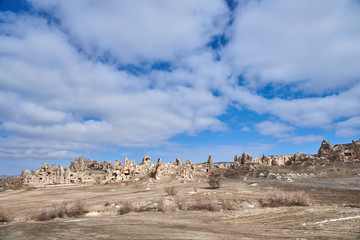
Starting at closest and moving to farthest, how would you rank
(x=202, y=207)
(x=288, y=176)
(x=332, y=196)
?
(x=202, y=207), (x=332, y=196), (x=288, y=176)

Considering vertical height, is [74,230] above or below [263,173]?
below

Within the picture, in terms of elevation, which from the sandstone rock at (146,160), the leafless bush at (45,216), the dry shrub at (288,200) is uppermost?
the sandstone rock at (146,160)

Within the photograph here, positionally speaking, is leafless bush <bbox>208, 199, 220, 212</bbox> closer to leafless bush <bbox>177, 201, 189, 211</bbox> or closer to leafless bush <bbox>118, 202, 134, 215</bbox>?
leafless bush <bbox>177, 201, 189, 211</bbox>

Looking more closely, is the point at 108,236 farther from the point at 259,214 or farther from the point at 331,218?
the point at 331,218

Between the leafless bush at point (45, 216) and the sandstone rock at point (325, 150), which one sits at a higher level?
the sandstone rock at point (325, 150)

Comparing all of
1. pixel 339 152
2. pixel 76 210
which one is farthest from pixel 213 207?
pixel 339 152

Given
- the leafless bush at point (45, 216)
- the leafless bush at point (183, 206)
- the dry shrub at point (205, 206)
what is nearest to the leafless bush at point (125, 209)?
the leafless bush at point (183, 206)

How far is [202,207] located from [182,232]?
8.23 m

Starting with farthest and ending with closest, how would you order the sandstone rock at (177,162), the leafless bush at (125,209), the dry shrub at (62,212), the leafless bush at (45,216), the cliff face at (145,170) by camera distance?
1. the sandstone rock at (177,162)
2. the cliff face at (145,170)
3. the leafless bush at (125,209)
4. the dry shrub at (62,212)
5. the leafless bush at (45,216)

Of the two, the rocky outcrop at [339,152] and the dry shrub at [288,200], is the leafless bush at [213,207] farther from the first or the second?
the rocky outcrop at [339,152]

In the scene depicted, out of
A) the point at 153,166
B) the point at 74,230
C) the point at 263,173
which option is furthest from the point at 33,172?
the point at 74,230

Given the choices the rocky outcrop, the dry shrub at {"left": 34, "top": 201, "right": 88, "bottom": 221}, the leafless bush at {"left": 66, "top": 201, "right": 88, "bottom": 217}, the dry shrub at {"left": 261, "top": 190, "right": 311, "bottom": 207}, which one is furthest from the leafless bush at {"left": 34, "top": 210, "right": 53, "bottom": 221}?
the rocky outcrop

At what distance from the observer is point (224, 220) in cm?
1375

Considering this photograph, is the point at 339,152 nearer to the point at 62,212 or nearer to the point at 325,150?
the point at 325,150
